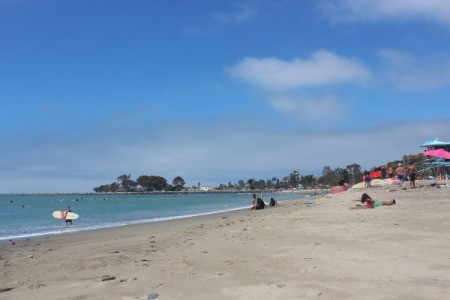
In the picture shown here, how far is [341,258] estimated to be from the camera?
21.8 ft

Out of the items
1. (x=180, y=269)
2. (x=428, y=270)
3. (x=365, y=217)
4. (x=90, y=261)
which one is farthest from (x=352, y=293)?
(x=365, y=217)

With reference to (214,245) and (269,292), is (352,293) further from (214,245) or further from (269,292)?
(214,245)

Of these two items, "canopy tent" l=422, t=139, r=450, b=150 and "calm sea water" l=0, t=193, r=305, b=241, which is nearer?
"calm sea water" l=0, t=193, r=305, b=241

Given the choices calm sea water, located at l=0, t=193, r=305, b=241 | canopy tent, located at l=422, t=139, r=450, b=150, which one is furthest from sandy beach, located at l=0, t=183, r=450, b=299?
canopy tent, located at l=422, t=139, r=450, b=150

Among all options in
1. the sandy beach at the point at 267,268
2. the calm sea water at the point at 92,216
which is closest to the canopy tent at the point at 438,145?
the calm sea water at the point at 92,216

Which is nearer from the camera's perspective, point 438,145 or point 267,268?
point 267,268

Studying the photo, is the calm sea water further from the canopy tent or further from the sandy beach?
the canopy tent

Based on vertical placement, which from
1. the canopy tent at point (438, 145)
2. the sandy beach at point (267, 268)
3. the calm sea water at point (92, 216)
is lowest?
the calm sea water at point (92, 216)

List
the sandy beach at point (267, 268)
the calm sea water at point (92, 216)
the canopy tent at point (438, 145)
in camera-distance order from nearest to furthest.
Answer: the sandy beach at point (267, 268), the calm sea water at point (92, 216), the canopy tent at point (438, 145)

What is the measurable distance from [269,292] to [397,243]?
3816 millimetres

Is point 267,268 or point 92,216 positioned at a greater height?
point 267,268

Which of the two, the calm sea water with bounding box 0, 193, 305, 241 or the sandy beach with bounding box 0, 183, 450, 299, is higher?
the sandy beach with bounding box 0, 183, 450, 299

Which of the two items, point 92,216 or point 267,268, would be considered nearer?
point 267,268

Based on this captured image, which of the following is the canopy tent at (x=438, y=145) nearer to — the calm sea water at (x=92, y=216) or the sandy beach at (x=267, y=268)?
the calm sea water at (x=92, y=216)
